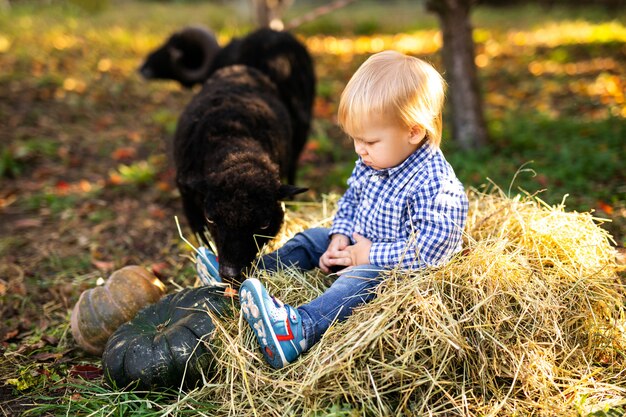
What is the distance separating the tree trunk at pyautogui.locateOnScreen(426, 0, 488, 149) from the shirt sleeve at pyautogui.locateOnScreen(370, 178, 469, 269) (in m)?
3.53

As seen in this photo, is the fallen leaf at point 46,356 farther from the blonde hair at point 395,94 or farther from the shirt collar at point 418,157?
the shirt collar at point 418,157

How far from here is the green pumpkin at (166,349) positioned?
3.24m

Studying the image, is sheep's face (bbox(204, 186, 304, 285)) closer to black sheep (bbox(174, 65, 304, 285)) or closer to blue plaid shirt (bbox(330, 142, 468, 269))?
black sheep (bbox(174, 65, 304, 285))

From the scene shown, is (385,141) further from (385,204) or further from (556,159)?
(556,159)

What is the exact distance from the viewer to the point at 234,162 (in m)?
4.16

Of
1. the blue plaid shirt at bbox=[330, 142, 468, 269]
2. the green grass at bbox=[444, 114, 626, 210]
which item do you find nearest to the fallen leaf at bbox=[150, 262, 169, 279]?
the blue plaid shirt at bbox=[330, 142, 468, 269]

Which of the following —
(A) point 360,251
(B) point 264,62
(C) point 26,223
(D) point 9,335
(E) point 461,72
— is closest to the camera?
(A) point 360,251

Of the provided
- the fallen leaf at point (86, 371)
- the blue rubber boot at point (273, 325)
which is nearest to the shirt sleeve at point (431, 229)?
the blue rubber boot at point (273, 325)

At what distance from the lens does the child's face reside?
11.1 feet

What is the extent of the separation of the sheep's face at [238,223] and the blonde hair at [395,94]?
0.94m

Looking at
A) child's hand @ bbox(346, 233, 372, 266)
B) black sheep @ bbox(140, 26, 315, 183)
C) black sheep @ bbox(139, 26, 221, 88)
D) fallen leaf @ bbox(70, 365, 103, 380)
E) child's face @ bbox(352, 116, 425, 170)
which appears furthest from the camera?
black sheep @ bbox(139, 26, 221, 88)

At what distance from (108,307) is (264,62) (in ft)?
11.4

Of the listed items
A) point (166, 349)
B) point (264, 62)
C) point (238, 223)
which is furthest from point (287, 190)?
point (264, 62)

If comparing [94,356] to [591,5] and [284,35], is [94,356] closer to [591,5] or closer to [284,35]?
[284,35]
